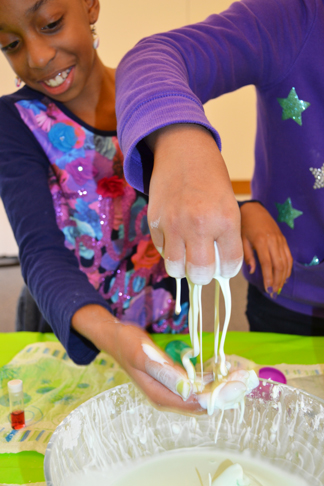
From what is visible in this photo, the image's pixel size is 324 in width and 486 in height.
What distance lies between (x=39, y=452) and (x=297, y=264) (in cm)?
59

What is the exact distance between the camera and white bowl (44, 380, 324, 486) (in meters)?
0.55

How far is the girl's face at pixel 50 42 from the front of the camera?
777 mm

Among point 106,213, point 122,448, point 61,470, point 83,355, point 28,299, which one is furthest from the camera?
point 28,299

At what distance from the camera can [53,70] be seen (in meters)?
0.85

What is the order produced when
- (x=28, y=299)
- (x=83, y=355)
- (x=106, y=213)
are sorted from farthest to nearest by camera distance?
(x=28, y=299), (x=106, y=213), (x=83, y=355)

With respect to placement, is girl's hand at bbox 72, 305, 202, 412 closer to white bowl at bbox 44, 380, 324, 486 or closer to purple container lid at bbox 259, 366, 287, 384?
white bowl at bbox 44, 380, 324, 486

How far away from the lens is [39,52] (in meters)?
0.81

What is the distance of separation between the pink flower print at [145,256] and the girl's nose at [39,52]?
447 millimetres

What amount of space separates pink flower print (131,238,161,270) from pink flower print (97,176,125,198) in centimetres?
14

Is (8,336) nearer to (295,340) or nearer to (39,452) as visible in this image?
(39,452)

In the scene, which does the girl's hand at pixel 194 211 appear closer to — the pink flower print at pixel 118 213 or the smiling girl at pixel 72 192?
the smiling girl at pixel 72 192

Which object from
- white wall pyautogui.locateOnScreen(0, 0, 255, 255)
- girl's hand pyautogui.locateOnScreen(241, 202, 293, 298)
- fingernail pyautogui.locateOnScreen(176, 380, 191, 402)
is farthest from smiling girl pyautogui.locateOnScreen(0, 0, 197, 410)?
white wall pyautogui.locateOnScreen(0, 0, 255, 255)

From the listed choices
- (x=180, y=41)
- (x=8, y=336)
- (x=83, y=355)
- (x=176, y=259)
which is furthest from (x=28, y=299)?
(x=176, y=259)

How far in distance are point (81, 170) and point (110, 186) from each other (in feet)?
0.24
